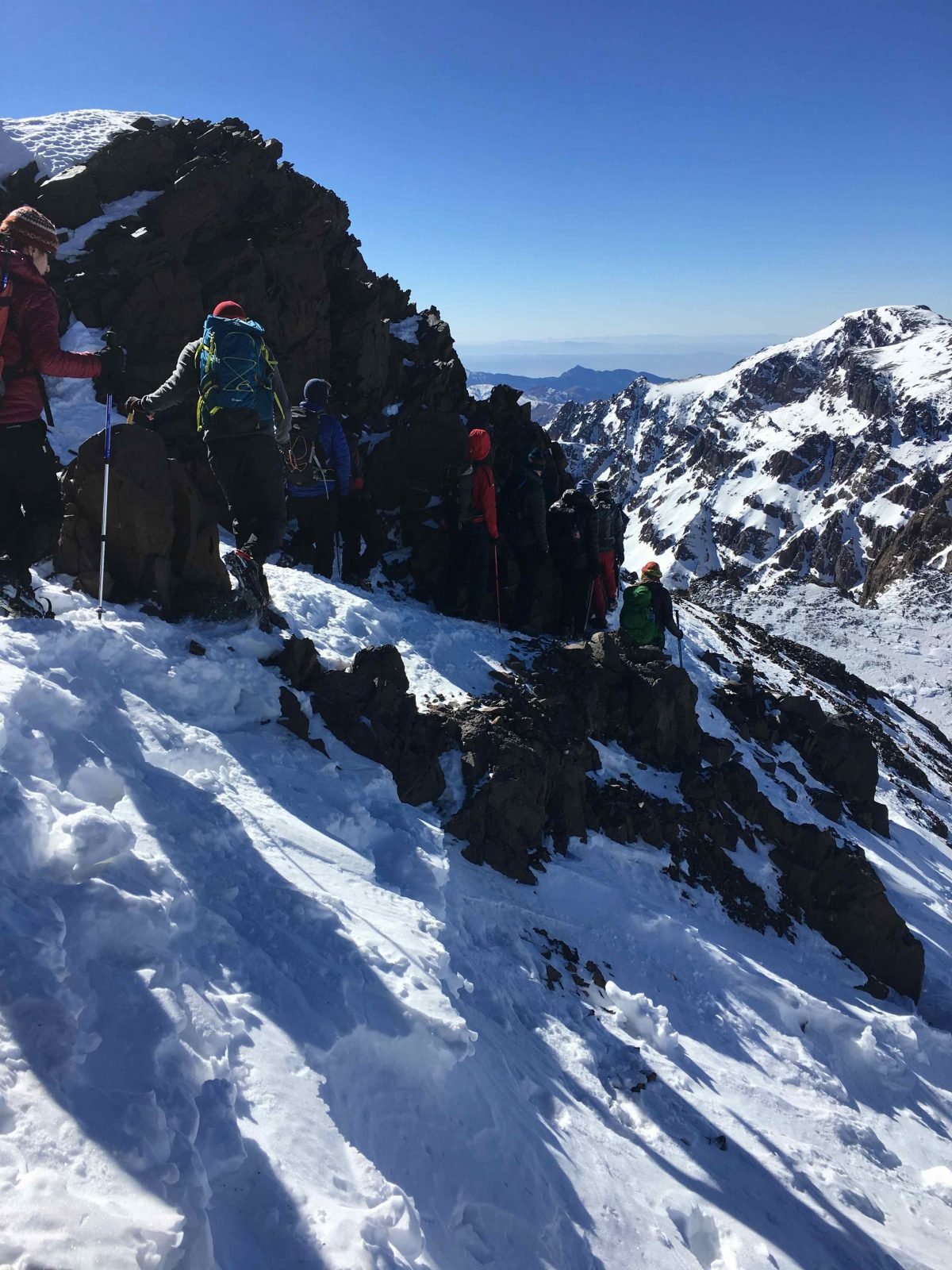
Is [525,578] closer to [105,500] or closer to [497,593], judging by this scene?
[497,593]

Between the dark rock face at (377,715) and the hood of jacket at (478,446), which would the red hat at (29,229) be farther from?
the hood of jacket at (478,446)

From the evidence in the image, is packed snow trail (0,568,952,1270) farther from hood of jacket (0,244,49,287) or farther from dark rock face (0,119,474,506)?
dark rock face (0,119,474,506)

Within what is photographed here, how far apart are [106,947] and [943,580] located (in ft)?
223

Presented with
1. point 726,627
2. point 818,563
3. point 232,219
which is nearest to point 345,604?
point 232,219

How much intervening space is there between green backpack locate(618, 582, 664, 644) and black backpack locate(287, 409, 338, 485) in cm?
644

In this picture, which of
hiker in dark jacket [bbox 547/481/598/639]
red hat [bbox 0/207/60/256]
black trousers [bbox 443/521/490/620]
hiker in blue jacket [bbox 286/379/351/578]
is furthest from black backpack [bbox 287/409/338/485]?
red hat [bbox 0/207/60/256]

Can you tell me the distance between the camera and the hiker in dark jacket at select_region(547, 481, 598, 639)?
16281 mm

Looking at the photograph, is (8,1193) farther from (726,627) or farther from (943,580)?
(943,580)

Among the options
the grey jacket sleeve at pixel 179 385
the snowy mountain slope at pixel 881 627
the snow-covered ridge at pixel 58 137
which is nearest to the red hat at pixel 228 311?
the grey jacket sleeve at pixel 179 385

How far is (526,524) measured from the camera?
16.0 metres

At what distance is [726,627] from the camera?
95.0ft

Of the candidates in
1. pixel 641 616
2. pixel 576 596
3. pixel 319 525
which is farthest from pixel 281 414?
pixel 576 596

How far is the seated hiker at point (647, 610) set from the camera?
14625 millimetres

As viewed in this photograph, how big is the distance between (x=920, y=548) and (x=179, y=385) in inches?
3137
